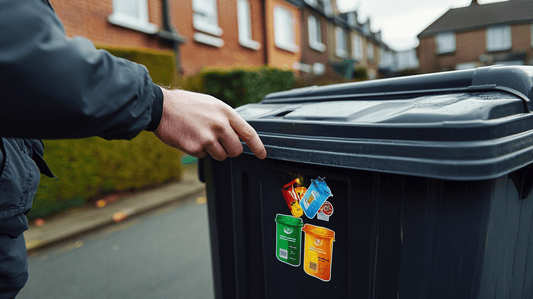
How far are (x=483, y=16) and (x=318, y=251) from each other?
380 centimetres

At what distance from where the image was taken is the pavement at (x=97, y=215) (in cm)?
371

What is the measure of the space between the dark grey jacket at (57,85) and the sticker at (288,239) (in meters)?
0.67

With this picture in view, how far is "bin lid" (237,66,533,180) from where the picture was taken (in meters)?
0.83

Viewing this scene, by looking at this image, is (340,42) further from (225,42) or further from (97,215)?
(97,215)

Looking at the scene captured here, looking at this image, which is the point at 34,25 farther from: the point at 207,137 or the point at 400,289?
the point at 400,289

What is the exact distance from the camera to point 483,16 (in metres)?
3.65

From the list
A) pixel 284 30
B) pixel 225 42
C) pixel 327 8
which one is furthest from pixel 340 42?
pixel 225 42

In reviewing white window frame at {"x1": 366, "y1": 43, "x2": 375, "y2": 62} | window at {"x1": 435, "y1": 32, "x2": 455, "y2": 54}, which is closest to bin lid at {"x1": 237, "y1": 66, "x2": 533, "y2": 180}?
window at {"x1": 435, "y1": 32, "x2": 455, "y2": 54}

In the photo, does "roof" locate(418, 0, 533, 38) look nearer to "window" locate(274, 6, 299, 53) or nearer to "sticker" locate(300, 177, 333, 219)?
"sticker" locate(300, 177, 333, 219)

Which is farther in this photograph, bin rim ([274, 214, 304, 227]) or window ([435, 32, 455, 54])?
window ([435, 32, 455, 54])

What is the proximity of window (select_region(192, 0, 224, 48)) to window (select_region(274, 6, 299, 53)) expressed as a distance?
374 cm

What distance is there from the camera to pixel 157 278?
299cm

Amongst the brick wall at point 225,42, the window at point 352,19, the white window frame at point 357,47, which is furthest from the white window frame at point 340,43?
the brick wall at point 225,42

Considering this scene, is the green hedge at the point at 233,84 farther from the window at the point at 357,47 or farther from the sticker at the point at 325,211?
the window at the point at 357,47
